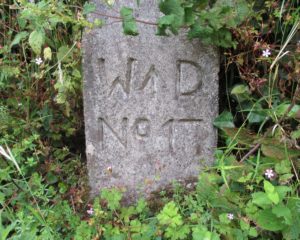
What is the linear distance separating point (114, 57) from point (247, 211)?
0.92 m

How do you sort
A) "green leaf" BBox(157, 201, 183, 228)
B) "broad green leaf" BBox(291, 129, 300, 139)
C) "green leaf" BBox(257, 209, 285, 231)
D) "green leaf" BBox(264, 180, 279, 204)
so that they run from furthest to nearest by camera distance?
"broad green leaf" BBox(291, 129, 300, 139), "green leaf" BBox(157, 201, 183, 228), "green leaf" BBox(257, 209, 285, 231), "green leaf" BBox(264, 180, 279, 204)

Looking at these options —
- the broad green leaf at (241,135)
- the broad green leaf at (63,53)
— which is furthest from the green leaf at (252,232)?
the broad green leaf at (63,53)

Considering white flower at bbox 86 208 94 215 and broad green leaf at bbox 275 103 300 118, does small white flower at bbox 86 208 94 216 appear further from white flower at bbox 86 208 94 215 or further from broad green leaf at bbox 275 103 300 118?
broad green leaf at bbox 275 103 300 118

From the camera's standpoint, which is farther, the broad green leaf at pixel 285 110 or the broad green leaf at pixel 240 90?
the broad green leaf at pixel 240 90

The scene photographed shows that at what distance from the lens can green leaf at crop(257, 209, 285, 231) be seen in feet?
5.90

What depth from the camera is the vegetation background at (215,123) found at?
6.30 feet

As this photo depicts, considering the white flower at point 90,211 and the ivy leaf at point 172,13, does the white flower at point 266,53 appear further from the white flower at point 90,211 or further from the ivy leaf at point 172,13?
the white flower at point 90,211

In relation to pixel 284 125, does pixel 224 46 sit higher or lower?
higher

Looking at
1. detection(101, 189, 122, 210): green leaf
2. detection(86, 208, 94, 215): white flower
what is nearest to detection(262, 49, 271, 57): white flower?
detection(101, 189, 122, 210): green leaf

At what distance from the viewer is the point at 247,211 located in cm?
192

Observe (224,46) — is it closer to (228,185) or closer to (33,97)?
(228,185)

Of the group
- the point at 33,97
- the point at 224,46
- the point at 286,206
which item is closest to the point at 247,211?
the point at 286,206

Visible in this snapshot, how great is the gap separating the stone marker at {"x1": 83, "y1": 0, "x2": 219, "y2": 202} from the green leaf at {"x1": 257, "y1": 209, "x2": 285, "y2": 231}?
1.86 ft

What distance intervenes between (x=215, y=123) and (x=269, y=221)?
0.63 metres
